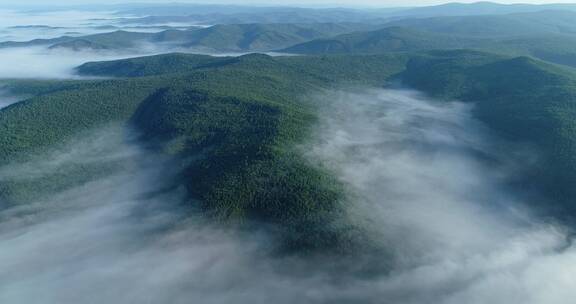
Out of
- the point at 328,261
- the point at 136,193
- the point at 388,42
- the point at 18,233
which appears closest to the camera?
the point at 328,261

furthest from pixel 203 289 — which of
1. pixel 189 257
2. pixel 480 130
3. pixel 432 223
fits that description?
pixel 480 130

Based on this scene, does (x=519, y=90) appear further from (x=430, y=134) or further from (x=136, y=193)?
(x=136, y=193)

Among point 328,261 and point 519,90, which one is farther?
point 519,90

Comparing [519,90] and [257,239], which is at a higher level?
[519,90]

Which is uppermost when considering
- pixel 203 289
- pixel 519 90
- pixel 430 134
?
pixel 519 90

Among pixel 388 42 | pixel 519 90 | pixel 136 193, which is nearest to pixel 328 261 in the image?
pixel 136 193

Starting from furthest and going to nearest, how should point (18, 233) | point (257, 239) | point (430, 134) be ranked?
point (430, 134)
point (18, 233)
point (257, 239)
